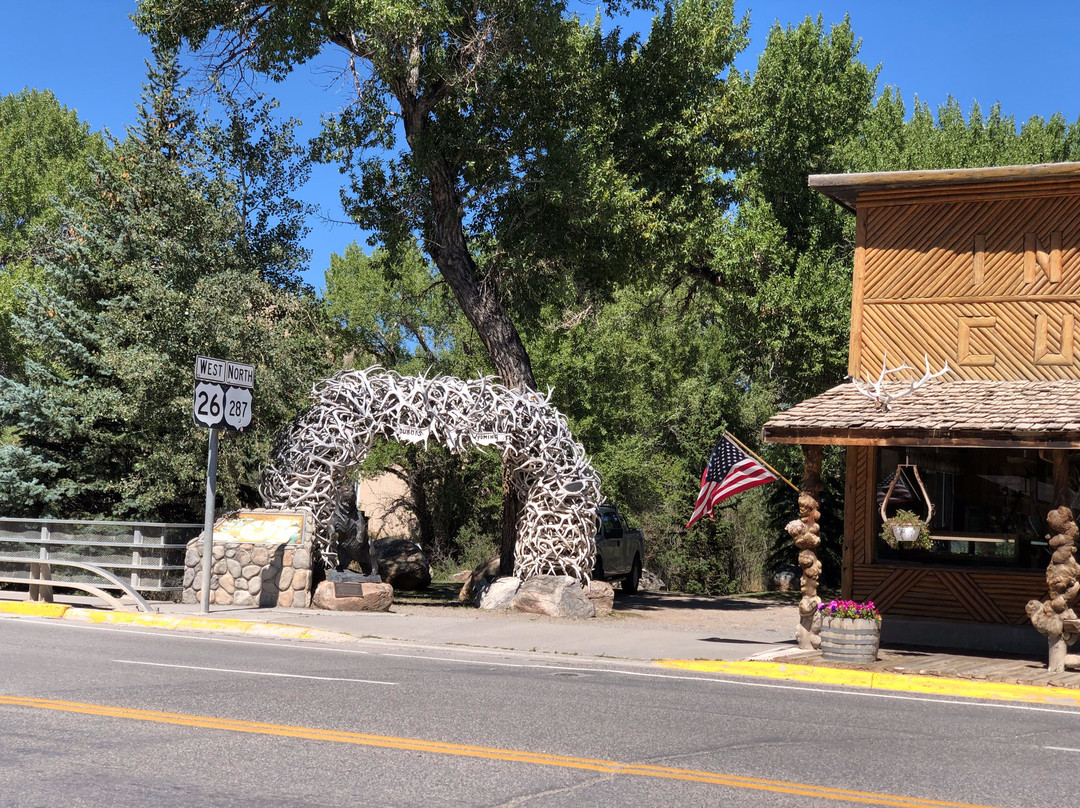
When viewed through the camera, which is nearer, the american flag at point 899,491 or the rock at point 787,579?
the american flag at point 899,491

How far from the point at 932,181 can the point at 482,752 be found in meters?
12.1

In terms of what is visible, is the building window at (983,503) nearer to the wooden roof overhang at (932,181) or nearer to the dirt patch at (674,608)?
the dirt patch at (674,608)

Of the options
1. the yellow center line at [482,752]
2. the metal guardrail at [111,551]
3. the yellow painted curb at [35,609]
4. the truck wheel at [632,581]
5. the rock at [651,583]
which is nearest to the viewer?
the yellow center line at [482,752]

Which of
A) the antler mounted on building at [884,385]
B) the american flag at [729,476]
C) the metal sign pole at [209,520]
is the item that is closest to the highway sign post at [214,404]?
the metal sign pole at [209,520]

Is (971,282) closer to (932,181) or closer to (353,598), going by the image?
(932,181)

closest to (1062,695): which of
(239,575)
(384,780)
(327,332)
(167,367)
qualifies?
(384,780)

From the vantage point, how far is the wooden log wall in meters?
15.6

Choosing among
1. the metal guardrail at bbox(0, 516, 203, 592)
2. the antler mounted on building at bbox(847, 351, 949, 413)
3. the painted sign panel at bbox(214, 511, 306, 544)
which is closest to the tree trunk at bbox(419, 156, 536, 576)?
the painted sign panel at bbox(214, 511, 306, 544)

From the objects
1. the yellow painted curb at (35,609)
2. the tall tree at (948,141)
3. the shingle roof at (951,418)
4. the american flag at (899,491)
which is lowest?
the yellow painted curb at (35,609)

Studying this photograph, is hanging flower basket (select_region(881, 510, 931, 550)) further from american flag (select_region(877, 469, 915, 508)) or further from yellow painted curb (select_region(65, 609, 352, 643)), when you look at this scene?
yellow painted curb (select_region(65, 609, 352, 643))

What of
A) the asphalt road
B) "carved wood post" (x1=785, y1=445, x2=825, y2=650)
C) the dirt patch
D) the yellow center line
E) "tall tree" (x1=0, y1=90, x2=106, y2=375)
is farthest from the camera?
"tall tree" (x1=0, y1=90, x2=106, y2=375)

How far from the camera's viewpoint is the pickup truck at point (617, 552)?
23250 millimetres

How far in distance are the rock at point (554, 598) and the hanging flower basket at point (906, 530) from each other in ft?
18.6

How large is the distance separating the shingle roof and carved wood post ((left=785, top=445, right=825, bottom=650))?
533 millimetres
